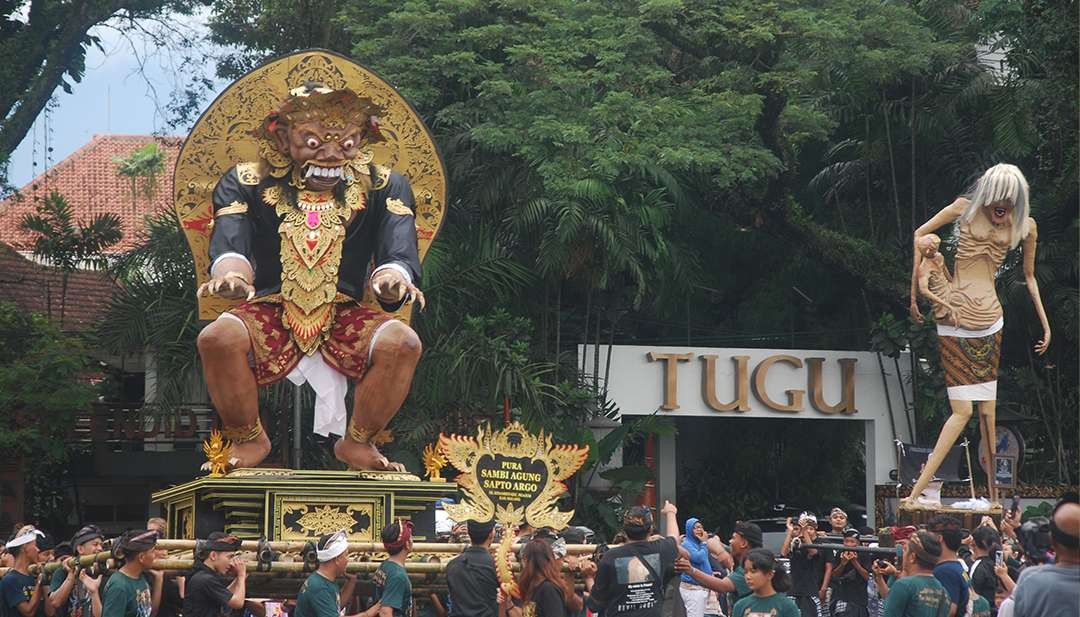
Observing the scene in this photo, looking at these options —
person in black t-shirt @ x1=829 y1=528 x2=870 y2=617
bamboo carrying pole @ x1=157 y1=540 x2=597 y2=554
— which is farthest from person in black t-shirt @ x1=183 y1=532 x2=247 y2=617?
person in black t-shirt @ x1=829 y1=528 x2=870 y2=617

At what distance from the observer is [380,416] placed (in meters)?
12.4

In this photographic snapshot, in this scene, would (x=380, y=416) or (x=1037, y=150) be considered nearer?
(x=380, y=416)

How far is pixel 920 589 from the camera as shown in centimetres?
787

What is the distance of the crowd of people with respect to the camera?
311 inches

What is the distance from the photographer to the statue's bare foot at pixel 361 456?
41.1ft

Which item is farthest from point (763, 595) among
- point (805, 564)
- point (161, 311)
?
point (161, 311)

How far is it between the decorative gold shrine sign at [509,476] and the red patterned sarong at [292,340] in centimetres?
130

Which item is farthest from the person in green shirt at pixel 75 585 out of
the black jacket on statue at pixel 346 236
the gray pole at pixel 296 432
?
the gray pole at pixel 296 432

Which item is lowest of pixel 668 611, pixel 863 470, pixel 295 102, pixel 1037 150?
pixel 668 611

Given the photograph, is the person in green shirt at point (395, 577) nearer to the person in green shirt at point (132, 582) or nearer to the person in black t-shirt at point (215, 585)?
the person in black t-shirt at point (215, 585)

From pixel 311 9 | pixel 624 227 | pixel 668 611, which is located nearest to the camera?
pixel 668 611

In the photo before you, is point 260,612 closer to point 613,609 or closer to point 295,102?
point 613,609

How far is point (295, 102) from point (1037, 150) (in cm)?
1071

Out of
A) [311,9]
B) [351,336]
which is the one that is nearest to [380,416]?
[351,336]
